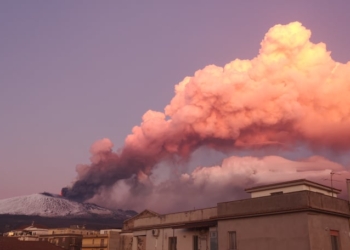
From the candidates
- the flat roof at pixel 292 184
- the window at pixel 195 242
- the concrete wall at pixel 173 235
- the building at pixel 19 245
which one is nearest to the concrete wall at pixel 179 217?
the concrete wall at pixel 173 235

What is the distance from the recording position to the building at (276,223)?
2789 cm

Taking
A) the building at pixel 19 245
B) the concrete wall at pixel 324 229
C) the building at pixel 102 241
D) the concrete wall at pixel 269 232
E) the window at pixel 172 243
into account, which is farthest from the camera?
the building at pixel 102 241

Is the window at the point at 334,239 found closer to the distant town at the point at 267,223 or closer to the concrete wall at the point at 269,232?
the distant town at the point at 267,223

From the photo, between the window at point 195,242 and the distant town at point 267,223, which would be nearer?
the distant town at point 267,223

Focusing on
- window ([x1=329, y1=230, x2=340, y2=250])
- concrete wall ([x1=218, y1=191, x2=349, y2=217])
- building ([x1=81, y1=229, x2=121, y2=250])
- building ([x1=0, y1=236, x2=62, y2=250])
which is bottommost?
window ([x1=329, y1=230, x2=340, y2=250])

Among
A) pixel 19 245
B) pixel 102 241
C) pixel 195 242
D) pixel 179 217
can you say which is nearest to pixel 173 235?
pixel 179 217

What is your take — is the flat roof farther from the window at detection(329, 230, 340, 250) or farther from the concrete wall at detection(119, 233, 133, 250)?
the concrete wall at detection(119, 233, 133, 250)

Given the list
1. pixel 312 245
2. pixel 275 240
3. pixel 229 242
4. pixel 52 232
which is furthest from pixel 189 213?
pixel 52 232

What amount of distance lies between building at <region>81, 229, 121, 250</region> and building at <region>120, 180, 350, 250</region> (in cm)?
6178

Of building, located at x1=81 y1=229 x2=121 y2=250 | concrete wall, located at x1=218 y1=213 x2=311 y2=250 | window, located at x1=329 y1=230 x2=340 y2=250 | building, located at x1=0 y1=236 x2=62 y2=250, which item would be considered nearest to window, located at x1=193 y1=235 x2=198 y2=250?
concrete wall, located at x1=218 y1=213 x2=311 y2=250

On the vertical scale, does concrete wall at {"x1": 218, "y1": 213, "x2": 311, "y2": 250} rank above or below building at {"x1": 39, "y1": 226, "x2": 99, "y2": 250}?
below

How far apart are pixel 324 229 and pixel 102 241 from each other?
7732 centimetres

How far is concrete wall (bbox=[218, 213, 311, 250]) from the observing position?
27.6 meters

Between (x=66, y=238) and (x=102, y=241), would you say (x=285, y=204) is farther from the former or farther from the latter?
(x=66, y=238)
